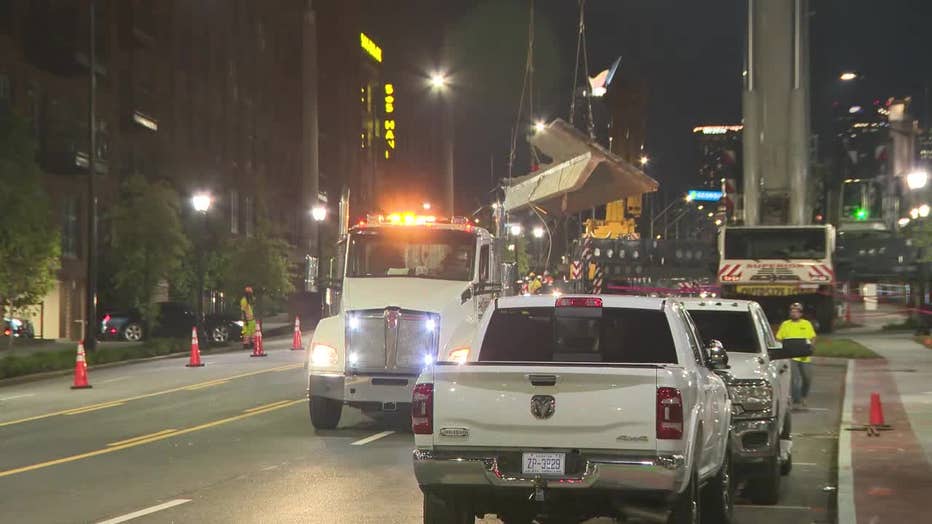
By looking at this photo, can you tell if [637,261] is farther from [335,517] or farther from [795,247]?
[335,517]

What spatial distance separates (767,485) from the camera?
39.4 feet

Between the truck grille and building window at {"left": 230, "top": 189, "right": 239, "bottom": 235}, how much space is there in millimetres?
53801

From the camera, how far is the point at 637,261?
42.4 metres

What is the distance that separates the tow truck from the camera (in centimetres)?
1720

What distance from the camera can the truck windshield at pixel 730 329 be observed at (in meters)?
13.9

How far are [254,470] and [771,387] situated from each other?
215 inches

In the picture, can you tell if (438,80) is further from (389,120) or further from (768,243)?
(389,120)

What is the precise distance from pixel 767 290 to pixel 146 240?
21.6 m

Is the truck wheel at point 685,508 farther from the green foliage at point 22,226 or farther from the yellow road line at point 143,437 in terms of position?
the green foliage at point 22,226

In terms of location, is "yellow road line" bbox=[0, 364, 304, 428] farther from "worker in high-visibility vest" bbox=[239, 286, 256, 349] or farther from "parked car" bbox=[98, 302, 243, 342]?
"parked car" bbox=[98, 302, 243, 342]

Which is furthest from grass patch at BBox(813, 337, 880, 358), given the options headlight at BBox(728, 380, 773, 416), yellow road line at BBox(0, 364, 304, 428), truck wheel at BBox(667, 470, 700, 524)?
truck wheel at BBox(667, 470, 700, 524)

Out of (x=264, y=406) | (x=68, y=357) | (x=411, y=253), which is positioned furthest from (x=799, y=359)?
(x=68, y=357)

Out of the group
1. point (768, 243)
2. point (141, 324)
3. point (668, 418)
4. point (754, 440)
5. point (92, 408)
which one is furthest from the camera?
point (141, 324)

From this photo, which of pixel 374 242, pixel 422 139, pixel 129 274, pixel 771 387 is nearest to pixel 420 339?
pixel 374 242
